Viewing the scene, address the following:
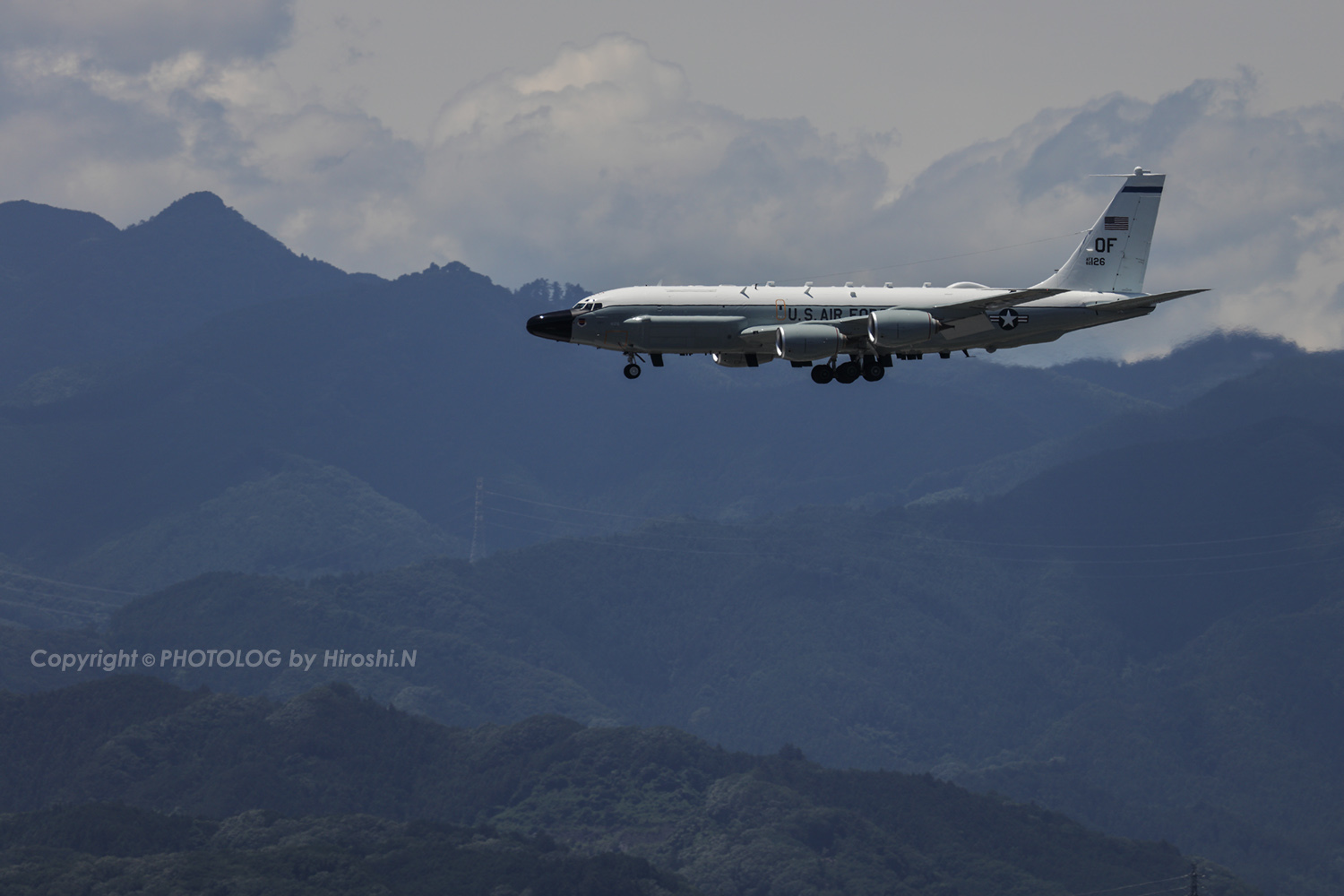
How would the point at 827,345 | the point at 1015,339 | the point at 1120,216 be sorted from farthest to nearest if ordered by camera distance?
the point at 1120,216 < the point at 1015,339 < the point at 827,345

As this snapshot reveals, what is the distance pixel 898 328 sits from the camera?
103 meters

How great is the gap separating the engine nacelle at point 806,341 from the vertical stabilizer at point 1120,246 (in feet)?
72.1

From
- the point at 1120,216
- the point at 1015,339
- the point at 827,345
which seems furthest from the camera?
the point at 1120,216

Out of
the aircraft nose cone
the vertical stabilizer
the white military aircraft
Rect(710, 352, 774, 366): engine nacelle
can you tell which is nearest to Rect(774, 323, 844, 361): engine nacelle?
the white military aircraft

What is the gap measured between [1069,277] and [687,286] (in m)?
28.2

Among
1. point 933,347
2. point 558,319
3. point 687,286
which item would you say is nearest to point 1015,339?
point 933,347

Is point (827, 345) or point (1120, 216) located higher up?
point (1120, 216)

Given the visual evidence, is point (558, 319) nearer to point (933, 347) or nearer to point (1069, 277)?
point (933, 347)

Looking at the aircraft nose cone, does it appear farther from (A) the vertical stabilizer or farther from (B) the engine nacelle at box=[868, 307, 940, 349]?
(A) the vertical stabilizer

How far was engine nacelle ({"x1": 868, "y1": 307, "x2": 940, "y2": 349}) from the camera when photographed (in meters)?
103

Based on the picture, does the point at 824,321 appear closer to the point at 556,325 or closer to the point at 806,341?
the point at 806,341

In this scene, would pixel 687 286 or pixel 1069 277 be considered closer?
pixel 687 286

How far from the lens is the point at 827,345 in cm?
10125

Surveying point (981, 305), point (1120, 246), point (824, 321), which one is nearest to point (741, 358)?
point (824, 321)
